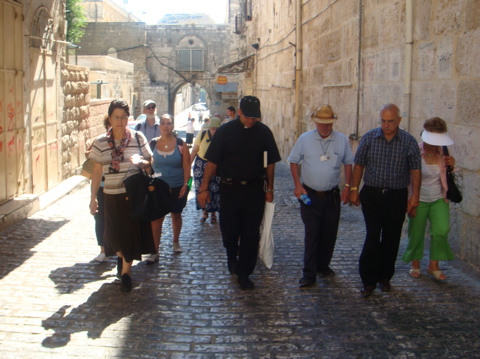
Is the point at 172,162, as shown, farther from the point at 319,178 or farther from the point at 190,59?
the point at 190,59

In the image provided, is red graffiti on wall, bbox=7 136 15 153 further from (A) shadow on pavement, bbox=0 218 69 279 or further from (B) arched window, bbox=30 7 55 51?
(B) arched window, bbox=30 7 55 51

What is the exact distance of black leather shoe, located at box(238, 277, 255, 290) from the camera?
16.5 feet

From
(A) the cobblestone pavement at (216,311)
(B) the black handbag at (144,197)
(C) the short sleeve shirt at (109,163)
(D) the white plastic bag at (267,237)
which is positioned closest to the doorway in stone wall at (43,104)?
(A) the cobblestone pavement at (216,311)

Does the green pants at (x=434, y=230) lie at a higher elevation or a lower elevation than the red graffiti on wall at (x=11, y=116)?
lower

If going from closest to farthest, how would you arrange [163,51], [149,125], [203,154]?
[203,154] < [149,125] < [163,51]

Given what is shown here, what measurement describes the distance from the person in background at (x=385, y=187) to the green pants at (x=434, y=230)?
1.17ft

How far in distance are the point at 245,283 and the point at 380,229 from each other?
3.97ft

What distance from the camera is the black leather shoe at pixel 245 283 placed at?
16.5 feet

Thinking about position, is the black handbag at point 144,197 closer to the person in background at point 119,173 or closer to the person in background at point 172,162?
the person in background at point 119,173

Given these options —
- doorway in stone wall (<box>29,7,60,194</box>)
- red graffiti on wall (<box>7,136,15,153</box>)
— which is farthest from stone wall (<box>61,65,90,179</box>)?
red graffiti on wall (<box>7,136,15,153</box>)

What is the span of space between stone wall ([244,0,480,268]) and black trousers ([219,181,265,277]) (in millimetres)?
1975

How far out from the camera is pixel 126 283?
16.5 ft

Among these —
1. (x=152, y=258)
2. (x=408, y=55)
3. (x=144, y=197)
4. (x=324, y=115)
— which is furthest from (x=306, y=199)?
(x=408, y=55)

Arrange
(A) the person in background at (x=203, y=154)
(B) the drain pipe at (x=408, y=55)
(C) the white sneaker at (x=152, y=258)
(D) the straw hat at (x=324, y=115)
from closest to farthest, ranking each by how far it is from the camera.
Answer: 1. (D) the straw hat at (x=324, y=115)
2. (C) the white sneaker at (x=152, y=258)
3. (B) the drain pipe at (x=408, y=55)
4. (A) the person in background at (x=203, y=154)
